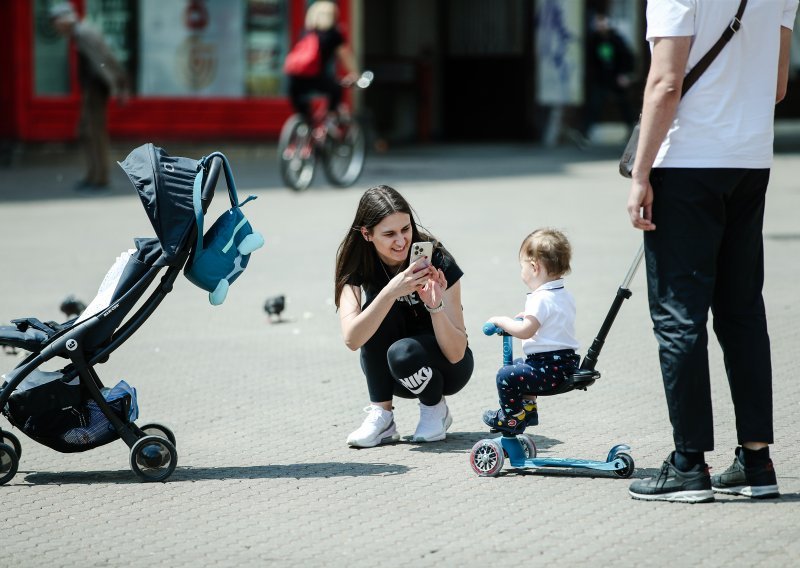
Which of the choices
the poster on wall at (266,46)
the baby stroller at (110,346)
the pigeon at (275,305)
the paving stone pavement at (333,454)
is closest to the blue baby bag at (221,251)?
the baby stroller at (110,346)

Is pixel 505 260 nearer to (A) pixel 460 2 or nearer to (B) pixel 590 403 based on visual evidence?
(B) pixel 590 403

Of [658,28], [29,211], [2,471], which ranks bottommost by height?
[29,211]

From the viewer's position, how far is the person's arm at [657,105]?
13.7 ft

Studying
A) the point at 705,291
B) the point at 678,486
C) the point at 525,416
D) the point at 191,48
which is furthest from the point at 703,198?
the point at 191,48

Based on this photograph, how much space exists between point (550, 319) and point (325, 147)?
10.5m

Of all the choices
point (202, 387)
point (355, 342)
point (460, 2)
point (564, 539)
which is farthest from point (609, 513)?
point (460, 2)

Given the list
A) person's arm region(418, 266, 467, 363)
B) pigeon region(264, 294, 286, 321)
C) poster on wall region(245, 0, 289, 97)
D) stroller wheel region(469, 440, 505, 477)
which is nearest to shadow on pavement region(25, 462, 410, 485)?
stroller wheel region(469, 440, 505, 477)

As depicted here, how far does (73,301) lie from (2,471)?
2884 millimetres

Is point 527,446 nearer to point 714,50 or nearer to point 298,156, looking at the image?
point 714,50

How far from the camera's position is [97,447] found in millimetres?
5172

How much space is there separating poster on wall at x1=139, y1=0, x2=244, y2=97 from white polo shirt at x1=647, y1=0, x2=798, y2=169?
15.5 m

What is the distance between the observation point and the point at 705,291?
428 cm

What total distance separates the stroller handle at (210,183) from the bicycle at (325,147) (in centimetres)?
960

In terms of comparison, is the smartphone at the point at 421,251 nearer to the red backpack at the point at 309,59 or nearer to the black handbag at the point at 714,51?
the black handbag at the point at 714,51
